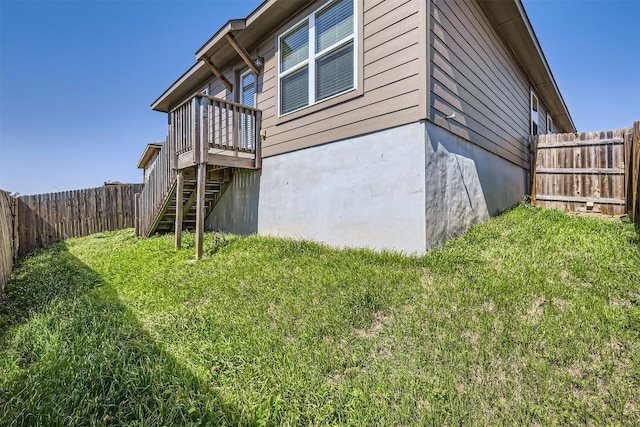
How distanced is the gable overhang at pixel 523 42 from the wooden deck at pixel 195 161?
17.4ft

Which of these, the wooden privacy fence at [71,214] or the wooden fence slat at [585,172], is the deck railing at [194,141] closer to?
the wooden privacy fence at [71,214]

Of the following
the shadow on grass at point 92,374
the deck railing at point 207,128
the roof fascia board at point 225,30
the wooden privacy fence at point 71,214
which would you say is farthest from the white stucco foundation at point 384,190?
the wooden privacy fence at point 71,214

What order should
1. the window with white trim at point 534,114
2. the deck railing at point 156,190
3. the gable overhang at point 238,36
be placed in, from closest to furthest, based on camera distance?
the gable overhang at point 238,36, the deck railing at point 156,190, the window with white trim at point 534,114

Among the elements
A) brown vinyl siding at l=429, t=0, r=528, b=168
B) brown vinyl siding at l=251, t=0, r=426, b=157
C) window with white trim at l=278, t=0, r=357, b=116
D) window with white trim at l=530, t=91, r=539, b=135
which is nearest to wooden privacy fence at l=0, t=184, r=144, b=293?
window with white trim at l=278, t=0, r=357, b=116

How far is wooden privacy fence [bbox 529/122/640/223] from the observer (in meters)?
5.80

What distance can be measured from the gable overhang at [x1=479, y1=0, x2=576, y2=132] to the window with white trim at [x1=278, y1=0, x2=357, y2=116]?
2982 mm

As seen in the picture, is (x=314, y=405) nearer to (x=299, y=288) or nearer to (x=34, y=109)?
(x=299, y=288)

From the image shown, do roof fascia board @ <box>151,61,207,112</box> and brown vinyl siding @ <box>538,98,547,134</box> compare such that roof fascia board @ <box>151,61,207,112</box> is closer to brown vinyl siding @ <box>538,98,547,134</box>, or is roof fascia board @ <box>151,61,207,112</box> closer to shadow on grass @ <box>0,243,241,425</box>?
shadow on grass @ <box>0,243,241,425</box>

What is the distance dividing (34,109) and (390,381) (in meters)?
19.0

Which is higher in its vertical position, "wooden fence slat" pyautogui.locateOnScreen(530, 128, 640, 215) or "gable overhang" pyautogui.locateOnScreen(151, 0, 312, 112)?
"gable overhang" pyautogui.locateOnScreen(151, 0, 312, 112)

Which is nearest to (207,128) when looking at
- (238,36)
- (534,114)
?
(238,36)

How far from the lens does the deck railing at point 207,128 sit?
5.40 metres

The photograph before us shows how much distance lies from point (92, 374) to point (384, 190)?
3702 millimetres

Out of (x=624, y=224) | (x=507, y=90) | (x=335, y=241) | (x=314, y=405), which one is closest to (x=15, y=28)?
(x=335, y=241)
